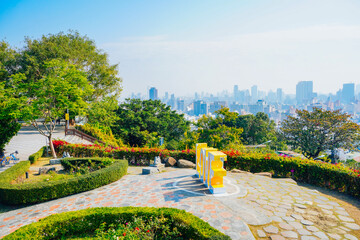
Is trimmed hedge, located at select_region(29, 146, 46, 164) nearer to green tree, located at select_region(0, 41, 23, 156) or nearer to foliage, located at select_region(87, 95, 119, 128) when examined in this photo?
green tree, located at select_region(0, 41, 23, 156)

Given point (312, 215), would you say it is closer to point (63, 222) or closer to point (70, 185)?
point (63, 222)

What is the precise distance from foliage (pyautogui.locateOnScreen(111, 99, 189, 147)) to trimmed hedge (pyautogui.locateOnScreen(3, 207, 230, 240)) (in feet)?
56.8

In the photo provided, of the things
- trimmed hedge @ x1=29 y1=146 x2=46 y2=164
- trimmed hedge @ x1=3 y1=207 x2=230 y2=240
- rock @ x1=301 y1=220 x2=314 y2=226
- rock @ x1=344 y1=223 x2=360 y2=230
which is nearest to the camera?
trimmed hedge @ x1=3 y1=207 x2=230 y2=240

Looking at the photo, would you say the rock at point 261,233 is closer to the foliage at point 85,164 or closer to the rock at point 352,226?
the rock at point 352,226

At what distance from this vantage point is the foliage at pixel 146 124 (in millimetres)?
26328

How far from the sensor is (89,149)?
16344mm

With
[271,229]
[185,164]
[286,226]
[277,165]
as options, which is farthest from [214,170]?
[277,165]

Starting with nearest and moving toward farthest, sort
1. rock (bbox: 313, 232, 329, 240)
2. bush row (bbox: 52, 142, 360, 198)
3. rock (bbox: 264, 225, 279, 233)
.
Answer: rock (bbox: 313, 232, 329, 240) → rock (bbox: 264, 225, 279, 233) → bush row (bbox: 52, 142, 360, 198)

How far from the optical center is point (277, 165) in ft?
42.0

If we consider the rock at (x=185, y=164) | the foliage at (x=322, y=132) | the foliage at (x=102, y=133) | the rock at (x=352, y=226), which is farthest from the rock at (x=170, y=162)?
the foliage at (x=322, y=132)

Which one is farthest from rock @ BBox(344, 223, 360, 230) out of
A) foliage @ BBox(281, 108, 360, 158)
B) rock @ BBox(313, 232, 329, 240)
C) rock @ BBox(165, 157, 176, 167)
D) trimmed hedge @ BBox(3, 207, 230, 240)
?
foliage @ BBox(281, 108, 360, 158)

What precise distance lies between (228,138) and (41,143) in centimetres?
1809

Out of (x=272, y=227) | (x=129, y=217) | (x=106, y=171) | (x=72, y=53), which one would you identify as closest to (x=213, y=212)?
(x=272, y=227)

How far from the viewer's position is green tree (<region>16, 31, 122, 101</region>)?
2761 cm
